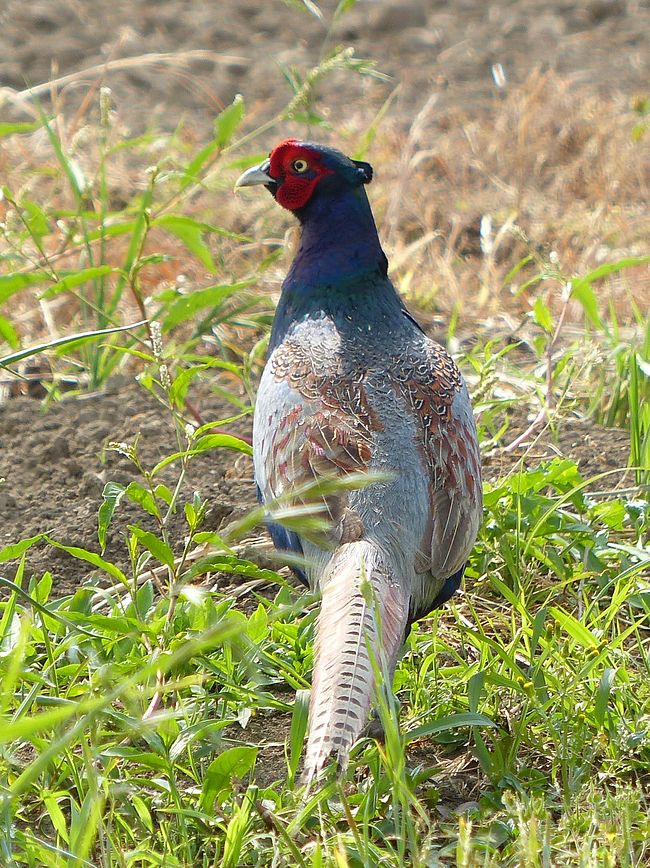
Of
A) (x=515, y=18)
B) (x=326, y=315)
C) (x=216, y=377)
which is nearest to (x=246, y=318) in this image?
(x=216, y=377)

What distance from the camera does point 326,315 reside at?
10.9 ft

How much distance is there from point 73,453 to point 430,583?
154cm

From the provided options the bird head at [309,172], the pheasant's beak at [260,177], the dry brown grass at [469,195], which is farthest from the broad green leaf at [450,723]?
the dry brown grass at [469,195]

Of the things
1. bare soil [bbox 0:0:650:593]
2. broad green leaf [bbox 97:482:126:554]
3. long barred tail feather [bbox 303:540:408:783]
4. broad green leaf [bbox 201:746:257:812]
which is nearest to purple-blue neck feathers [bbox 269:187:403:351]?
broad green leaf [bbox 97:482:126:554]

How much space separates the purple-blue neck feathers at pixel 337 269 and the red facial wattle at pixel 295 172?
4 centimetres

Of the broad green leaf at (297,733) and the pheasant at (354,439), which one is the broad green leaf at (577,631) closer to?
the pheasant at (354,439)

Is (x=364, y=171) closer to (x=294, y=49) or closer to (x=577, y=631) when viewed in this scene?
(x=577, y=631)

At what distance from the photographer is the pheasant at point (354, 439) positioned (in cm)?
233

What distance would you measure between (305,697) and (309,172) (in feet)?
5.32

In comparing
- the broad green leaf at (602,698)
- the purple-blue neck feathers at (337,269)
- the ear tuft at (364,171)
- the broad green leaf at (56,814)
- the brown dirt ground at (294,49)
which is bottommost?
the broad green leaf at (602,698)

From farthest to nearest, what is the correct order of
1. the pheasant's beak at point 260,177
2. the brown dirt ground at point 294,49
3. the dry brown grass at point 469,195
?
the brown dirt ground at point 294,49
the dry brown grass at point 469,195
the pheasant's beak at point 260,177

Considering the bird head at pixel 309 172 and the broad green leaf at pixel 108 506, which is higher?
the bird head at pixel 309 172

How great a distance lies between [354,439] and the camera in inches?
111

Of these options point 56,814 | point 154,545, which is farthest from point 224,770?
point 154,545
